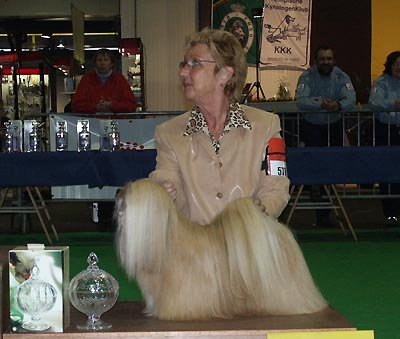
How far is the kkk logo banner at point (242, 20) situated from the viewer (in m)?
10.7

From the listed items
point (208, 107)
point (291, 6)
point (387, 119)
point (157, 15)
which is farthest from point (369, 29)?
point (208, 107)

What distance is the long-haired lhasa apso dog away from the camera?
1.91m

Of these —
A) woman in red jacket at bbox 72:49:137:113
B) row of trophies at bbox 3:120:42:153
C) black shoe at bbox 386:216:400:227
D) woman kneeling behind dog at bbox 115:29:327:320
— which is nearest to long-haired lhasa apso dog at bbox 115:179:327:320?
woman kneeling behind dog at bbox 115:29:327:320

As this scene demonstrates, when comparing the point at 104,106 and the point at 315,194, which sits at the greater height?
the point at 104,106

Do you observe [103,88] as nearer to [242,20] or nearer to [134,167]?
[134,167]

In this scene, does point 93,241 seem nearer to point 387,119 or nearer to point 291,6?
point 387,119

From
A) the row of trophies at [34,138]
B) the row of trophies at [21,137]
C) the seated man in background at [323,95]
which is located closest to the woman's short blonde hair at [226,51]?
the row of trophies at [34,138]

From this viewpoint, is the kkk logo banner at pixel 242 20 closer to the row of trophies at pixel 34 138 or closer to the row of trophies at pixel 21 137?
the row of trophies at pixel 34 138

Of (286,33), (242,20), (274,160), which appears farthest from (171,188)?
(242,20)

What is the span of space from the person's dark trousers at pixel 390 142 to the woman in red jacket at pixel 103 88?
1.98 m

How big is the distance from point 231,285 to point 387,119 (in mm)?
4813

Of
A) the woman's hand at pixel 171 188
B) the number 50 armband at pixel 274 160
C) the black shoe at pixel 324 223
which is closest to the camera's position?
the woman's hand at pixel 171 188

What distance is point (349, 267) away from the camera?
486cm

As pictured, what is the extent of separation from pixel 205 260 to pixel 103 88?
4.79 meters
